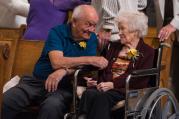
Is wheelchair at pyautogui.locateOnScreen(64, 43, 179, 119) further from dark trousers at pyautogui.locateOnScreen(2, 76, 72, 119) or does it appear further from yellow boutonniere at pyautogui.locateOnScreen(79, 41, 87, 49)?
yellow boutonniere at pyautogui.locateOnScreen(79, 41, 87, 49)

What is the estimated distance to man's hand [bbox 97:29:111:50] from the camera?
4039 mm

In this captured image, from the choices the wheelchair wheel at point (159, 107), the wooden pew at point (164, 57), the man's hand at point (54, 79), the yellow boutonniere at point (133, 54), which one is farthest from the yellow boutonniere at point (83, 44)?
the wheelchair wheel at point (159, 107)

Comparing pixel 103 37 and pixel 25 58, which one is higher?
pixel 103 37

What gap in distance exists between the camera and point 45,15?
14.4 feet

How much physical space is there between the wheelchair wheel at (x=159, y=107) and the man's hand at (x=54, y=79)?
65cm

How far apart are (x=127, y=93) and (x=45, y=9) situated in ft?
4.25

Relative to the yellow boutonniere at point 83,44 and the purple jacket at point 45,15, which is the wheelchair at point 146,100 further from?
the purple jacket at point 45,15

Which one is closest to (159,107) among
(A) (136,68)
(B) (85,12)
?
(A) (136,68)

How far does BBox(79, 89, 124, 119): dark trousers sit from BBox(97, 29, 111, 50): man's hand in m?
0.55

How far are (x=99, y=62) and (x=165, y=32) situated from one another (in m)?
0.61

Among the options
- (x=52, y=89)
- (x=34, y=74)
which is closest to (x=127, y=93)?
(x=52, y=89)

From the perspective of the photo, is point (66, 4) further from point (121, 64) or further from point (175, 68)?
point (175, 68)

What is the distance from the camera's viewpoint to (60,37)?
12.9 feet

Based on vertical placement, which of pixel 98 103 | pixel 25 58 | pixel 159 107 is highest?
pixel 25 58
